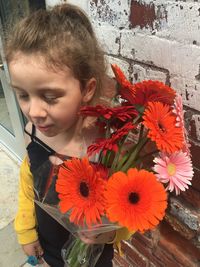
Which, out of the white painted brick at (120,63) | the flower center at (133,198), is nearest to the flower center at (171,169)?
the flower center at (133,198)

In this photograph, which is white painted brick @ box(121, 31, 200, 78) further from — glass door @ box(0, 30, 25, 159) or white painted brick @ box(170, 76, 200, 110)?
glass door @ box(0, 30, 25, 159)

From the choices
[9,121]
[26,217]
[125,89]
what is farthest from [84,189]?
[9,121]

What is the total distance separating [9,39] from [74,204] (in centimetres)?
50

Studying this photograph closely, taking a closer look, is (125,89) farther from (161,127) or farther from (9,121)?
(9,121)

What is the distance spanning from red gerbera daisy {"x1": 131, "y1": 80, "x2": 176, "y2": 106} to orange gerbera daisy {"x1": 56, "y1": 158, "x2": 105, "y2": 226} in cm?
18

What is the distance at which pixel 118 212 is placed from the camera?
1.90 feet

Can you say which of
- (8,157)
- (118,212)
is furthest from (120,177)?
(8,157)

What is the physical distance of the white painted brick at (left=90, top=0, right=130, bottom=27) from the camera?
3.25 feet

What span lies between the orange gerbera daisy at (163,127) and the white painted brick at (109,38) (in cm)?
49

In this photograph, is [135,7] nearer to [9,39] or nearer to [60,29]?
[60,29]

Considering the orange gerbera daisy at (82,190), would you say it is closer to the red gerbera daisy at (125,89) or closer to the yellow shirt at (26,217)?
Answer: the red gerbera daisy at (125,89)

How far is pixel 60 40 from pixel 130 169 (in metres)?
0.39

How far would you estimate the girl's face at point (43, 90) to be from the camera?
0.76 metres

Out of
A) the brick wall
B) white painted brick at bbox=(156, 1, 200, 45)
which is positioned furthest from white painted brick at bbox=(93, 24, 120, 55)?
white painted brick at bbox=(156, 1, 200, 45)
